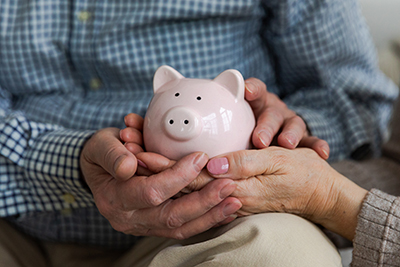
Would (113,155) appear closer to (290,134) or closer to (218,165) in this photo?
(218,165)

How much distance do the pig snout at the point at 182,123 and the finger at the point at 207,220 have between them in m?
0.12

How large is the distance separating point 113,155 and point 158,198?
10cm

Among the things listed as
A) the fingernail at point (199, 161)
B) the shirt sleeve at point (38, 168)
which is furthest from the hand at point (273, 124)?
the shirt sleeve at point (38, 168)

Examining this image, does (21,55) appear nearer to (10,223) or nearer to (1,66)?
(1,66)

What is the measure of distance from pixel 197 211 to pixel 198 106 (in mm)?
158

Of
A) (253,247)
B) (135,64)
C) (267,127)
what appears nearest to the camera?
(253,247)

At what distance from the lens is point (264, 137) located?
1.78 ft

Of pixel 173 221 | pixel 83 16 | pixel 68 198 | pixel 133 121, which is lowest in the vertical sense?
pixel 68 198

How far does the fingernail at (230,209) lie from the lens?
508 mm

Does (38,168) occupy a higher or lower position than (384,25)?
lower

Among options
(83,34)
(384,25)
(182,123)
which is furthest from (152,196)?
(384,25)

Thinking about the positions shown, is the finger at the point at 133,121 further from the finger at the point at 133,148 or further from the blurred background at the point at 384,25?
the blurred background at the point at 384,25

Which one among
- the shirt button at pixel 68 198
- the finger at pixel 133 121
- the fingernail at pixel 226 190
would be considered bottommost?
the shirt button at pixel 68 198

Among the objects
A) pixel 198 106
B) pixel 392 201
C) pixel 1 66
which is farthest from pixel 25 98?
pixel 392 201
